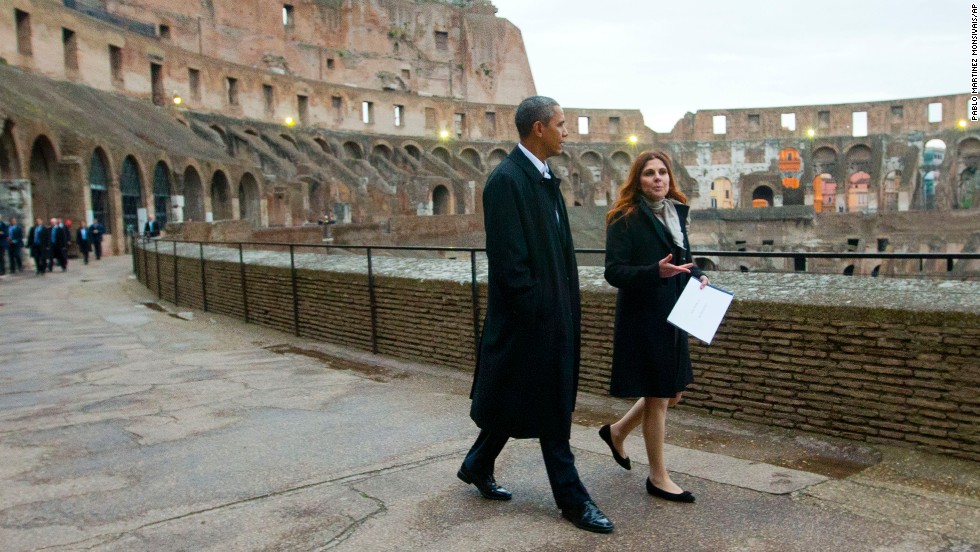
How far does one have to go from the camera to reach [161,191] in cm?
2598

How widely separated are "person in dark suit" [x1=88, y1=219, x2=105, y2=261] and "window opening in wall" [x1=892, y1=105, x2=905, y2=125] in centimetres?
4434

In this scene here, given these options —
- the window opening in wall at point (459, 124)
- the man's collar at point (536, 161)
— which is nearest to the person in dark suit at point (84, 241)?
the man's collar at point (536, 161)

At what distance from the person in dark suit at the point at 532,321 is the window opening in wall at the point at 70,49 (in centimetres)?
2955

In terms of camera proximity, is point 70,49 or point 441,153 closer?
point 70,49

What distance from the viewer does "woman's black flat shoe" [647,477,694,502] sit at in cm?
328

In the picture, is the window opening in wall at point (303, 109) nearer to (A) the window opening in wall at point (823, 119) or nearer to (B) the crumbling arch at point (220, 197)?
(B) the crumbling arch at point (220, 197)

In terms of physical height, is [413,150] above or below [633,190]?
above

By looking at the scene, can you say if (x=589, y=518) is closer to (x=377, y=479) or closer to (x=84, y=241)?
(x=377, y=479)

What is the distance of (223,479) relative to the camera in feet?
12.2

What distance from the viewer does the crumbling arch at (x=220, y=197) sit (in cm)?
2942

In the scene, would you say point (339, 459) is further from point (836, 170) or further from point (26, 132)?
point (836, 170)

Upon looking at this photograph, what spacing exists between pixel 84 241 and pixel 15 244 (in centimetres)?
268

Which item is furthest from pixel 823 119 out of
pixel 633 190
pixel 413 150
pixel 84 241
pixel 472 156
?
pixel 633 190

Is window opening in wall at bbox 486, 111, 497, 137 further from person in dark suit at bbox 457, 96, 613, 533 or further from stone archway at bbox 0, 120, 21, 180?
person in dark suit at bbox 457, 96, 613, 533
